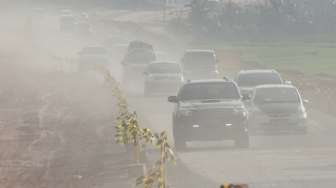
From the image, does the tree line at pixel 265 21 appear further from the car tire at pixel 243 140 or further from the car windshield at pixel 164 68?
the car tire at pixel 243 140

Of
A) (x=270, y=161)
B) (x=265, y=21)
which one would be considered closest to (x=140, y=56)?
(x=270, y=161)

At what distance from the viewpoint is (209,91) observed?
34281mm

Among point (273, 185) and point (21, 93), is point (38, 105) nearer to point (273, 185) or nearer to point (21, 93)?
point (21, 93)

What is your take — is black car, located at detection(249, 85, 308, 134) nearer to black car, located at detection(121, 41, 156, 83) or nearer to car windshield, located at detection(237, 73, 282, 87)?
car windshield, located at detection(237, 73, 282, 87)

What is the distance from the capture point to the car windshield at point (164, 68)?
59.4 metres

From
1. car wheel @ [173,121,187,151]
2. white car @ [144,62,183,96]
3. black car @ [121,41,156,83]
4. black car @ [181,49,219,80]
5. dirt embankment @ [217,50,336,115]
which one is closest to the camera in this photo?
car wheel @ [173,121,187,151]

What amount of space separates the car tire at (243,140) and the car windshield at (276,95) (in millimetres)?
4720

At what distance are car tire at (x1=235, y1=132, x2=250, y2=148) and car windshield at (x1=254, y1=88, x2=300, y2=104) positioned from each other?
472cm

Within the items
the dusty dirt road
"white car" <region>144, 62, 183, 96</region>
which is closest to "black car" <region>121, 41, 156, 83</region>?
"white car" <region>144, 62, 183, 96</region>

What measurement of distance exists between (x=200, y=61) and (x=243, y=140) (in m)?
32.9

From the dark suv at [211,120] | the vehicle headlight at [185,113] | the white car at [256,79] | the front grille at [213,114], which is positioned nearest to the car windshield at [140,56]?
the white car at [256,79]

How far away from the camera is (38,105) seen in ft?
198

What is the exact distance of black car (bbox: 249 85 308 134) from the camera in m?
36.5

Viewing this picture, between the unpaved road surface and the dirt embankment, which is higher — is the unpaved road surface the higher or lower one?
the higher one
